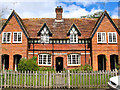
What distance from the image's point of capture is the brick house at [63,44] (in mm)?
20844

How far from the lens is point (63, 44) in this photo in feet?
71.1

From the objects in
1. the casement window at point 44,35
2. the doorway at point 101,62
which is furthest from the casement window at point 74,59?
the casement window at point 44,35

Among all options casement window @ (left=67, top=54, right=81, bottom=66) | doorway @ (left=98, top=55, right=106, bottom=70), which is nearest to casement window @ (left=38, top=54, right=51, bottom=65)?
casement window @ (left=67, top=54, right=81, bottom=66)

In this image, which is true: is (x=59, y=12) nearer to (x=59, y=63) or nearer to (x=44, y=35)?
(x=44, y=35)

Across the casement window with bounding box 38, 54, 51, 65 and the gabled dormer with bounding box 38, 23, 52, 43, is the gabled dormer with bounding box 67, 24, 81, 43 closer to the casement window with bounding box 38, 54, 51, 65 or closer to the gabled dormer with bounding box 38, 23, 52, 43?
the gabled dormer with bounding box 38, 23, 52, 43

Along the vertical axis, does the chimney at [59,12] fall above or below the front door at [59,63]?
above

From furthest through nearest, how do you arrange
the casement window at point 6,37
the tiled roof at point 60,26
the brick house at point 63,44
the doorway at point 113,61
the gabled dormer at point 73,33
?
the tiled roof at point 60,26 → the doorway at point 113,61 → the gabled dormer at point 73,33 → the casement window at point 6,37 → the brick house at point 63,44

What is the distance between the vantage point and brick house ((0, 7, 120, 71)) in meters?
20.8

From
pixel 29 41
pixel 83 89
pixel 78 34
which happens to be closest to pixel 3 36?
pixel 29 41

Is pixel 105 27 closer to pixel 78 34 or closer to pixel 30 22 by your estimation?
pixel 78 34

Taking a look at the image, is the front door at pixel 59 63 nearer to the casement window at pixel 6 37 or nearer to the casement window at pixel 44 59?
the casement window at pixel 44 59

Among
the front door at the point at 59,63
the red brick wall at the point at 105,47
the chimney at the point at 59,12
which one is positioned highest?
the chimney at the point at 59,12

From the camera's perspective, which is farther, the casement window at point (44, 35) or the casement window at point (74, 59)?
the casement window at point (44, 35)

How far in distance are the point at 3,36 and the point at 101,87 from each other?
1767 centimetres
